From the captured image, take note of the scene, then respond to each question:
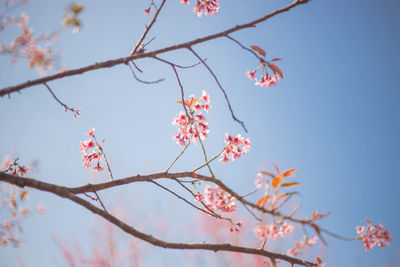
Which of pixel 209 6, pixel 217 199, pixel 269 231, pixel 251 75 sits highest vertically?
pixel 209 6

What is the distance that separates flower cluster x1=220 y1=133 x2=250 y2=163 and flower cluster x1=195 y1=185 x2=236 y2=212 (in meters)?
0.31

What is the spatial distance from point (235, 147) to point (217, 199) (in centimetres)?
51

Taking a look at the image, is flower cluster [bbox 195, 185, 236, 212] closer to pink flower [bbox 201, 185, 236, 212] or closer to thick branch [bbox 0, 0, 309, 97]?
pink flower [bbox 201, 185, 236, 212]

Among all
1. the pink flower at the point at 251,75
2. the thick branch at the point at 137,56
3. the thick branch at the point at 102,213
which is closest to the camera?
the thick branch at the point at 137,56

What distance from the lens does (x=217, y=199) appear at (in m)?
2.11

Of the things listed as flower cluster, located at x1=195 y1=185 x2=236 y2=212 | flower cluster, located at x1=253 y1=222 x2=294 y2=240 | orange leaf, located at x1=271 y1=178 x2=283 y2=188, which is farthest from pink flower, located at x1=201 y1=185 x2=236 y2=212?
orange leaf, located at x1=271 y1=178 x2=283 y2=188

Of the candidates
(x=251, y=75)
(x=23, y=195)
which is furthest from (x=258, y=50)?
(x=23, y=195)

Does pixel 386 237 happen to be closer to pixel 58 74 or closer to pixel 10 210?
pixel 58 74

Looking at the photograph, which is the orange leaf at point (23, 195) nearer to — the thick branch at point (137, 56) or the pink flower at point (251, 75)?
the thick branch at point (137, 56)

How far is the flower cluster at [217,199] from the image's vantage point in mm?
2061

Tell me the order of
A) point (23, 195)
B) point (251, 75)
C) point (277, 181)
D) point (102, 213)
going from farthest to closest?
point (23, 195) < point (251, 75) < point (102, 213) < point (277, 181)

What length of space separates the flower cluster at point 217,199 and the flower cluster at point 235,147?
1.00 ft

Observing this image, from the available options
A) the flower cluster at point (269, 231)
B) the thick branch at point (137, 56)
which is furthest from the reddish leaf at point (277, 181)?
the thick branch at point (137, 56)

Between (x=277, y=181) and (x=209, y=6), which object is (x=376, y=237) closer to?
(x=277, y=181)
